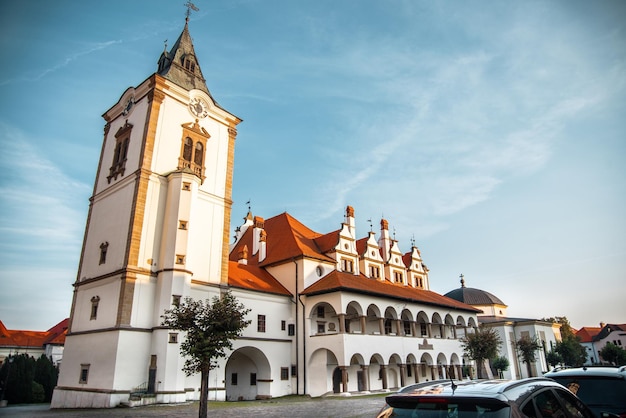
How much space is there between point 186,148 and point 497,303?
49.2 metres

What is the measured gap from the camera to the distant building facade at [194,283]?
22891mm

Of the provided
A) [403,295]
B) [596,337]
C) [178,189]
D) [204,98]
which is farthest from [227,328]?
[596,337]

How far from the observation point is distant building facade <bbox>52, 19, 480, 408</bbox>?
75.1 feet

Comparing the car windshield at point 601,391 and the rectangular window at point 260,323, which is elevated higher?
the rectangular window at point 260,323

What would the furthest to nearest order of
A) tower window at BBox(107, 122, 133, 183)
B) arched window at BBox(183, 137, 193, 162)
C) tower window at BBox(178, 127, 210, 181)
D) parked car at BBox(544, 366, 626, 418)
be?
arched window at BBox(183, 137, 193, 162) < tower window at BBox(178, 127, 210, 181) < tower window at BBox(107, 122, 133, 183) < parked car at BBox(544, 366, 626, 418)

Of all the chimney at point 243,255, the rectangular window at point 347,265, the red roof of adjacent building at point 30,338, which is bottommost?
the red roof of adjacent building at point 30,338

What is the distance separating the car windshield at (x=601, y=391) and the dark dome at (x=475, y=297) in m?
55.9

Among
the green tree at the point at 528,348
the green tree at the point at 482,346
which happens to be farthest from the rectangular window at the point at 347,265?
the green tree at the point at 528,348

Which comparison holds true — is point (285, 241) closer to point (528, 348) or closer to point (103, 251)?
point (103, 251)

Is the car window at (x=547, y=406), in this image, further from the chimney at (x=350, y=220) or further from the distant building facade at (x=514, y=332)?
the distant building facade at (x=514, y=332)

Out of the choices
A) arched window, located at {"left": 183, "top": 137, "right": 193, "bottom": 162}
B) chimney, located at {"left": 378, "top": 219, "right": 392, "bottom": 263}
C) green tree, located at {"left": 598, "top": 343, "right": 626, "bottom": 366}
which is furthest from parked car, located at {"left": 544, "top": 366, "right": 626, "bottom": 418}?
green tree, located at {"left": 598, "top": 343, "right": 626, "bottom": 366}

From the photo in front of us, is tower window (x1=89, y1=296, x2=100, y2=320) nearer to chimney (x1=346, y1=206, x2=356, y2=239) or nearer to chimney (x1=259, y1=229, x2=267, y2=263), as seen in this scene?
chimney (x1=259, y1=229, x2=267, y2=263)

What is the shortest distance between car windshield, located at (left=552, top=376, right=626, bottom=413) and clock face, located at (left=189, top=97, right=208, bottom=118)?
2752 cm

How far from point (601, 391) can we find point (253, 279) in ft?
87.8
